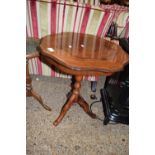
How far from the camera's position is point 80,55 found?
1.36 meters

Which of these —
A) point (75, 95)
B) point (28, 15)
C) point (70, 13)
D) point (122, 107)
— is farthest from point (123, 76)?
point (28, 15)

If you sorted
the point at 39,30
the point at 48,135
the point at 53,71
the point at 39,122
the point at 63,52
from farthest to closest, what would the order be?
1. the point at 53,71
2. the point at 39,30
3. the point at 39,122
4. the point at 48,135
5. the point at 63,52

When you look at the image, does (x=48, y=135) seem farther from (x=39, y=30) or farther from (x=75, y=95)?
(x=39, y=30)

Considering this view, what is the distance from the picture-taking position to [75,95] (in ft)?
5.49

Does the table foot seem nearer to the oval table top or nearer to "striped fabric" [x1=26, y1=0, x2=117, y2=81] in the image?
the oval table top

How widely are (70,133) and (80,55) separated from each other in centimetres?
66

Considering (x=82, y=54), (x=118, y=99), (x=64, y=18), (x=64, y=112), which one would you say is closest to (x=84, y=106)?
(x=64, y=112)

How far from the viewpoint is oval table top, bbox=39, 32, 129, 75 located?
1.26 meters

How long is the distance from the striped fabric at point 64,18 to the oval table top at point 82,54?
12 cm

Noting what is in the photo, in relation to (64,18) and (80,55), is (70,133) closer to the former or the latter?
(80,55)

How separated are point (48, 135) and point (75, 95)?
39cm

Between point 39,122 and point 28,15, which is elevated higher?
point 28,15
